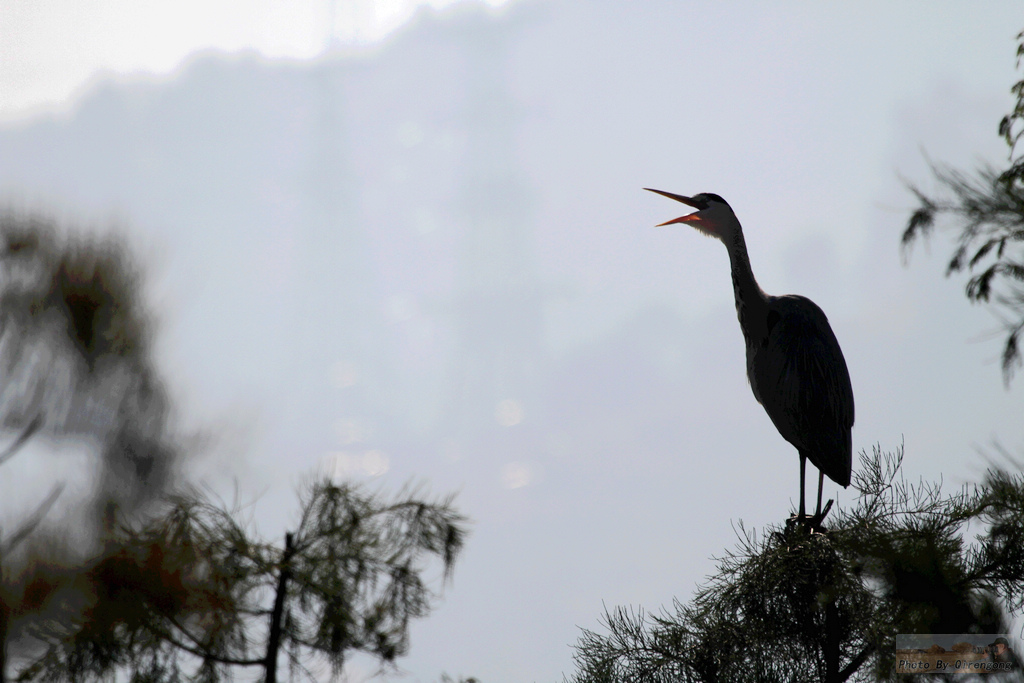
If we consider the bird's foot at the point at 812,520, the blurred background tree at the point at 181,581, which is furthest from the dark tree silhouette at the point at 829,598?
the blurred background tree at the point at 181,581

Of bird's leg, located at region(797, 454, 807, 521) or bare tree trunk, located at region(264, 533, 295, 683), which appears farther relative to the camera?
bird's leg, located at region(797, 454, 807, 521)

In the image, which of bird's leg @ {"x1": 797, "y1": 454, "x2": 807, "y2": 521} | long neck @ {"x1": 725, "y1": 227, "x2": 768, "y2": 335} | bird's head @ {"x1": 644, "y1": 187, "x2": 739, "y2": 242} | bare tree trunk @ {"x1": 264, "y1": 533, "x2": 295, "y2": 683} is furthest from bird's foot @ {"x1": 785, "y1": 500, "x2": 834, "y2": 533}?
bare tree trunk @ {"x1": 264, "y1": 533, "x2": 295, "y2": 683}

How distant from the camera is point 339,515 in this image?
3.71m

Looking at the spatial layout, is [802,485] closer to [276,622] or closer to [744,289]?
[744,289]

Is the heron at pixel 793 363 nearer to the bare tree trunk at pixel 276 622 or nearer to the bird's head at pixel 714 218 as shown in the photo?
the bird's head at pixel 714 218

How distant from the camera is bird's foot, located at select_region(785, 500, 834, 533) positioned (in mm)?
4844

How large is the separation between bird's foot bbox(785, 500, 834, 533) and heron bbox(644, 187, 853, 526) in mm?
13

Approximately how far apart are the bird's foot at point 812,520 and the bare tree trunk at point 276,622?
3174 mm

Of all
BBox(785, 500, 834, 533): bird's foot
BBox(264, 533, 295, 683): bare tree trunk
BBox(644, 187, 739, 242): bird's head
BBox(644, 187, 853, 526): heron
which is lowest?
BBox(264, 533, 295, 683): bare tree trunk

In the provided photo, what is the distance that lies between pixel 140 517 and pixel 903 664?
3768 millimetres

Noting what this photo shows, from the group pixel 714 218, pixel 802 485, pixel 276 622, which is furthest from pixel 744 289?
pixel 276 622

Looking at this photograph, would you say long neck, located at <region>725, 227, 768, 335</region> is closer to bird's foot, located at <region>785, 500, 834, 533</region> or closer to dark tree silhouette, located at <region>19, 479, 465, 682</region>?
bird's foot, located at <region>785, 500, 834, 533</region>

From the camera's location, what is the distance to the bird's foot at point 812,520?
15.9 ft

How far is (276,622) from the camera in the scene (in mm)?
3359
